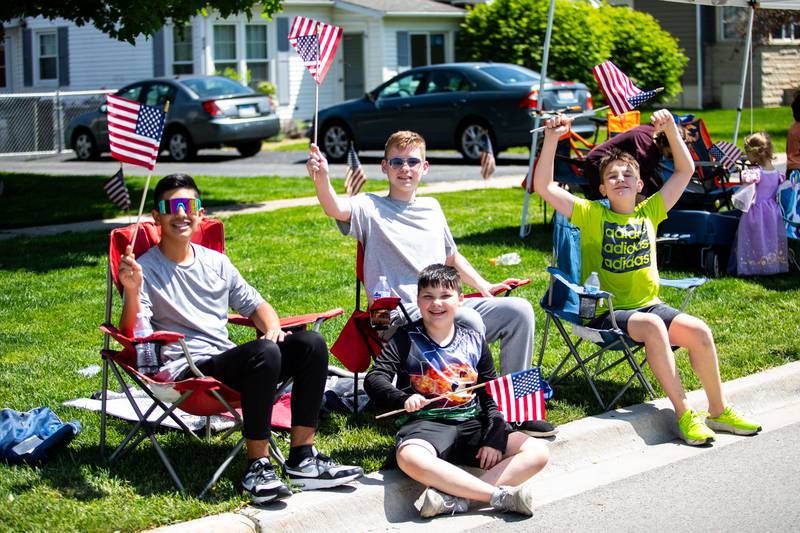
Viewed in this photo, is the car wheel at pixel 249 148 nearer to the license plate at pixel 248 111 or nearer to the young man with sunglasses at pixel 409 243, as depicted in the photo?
the license plate at pixel 248 111

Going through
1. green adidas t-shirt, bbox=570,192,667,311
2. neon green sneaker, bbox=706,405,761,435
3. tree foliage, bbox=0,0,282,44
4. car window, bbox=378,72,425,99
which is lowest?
neon green sneaker, bbox=706,405,761,435

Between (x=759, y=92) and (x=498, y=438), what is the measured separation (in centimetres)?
2853

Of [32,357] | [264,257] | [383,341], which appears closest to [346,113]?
[264,257]

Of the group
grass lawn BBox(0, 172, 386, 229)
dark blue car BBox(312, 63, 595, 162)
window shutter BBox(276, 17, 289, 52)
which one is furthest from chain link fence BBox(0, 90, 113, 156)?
dark blue car BBox(312, 63, 595, 162)

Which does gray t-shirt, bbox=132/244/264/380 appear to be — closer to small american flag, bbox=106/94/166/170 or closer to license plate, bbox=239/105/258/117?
small american flag, bbox=106/94/166/170

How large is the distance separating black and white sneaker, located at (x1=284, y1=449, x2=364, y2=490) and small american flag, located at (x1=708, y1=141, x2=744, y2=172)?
6421 mm

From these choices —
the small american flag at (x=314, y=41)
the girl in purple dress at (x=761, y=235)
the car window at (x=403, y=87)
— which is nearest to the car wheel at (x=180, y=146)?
the car window at (x=403, y=87)

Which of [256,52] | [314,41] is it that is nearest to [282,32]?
[256,52]

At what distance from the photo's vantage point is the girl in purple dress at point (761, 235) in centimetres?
947

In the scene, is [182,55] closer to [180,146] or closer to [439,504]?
[180,146]

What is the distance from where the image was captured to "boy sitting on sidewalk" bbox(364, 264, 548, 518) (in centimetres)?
490

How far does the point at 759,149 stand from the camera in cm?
992

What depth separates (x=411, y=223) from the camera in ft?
19.7

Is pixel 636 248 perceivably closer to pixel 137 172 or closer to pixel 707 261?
pixel 707 261
